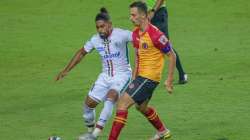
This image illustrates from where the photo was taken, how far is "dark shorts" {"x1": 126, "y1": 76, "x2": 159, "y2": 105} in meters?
12.0

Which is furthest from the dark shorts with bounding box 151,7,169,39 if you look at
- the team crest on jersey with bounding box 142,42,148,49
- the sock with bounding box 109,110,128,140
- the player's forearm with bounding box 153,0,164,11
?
the sock with bounding box 109,110,128,140

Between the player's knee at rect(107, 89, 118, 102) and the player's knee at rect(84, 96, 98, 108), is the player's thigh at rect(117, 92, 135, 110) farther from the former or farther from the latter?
the player's knee at rect(84, 96, 98, 108)

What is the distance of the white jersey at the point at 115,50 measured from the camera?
43.1 feet

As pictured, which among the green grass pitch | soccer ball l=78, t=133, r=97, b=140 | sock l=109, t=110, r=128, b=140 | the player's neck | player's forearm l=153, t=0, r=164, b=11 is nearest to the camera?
sock l=109, t=110, r=128, b=140

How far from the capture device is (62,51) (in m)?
23.2

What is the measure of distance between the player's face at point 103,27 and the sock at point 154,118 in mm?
1503

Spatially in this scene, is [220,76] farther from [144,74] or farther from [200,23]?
[200,23]

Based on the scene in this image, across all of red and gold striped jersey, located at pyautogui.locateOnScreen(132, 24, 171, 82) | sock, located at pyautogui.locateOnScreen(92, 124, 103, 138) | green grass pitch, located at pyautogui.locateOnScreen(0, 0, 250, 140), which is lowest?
green grass pitch, located at pyautogui.locateOnScreen(0, 0, 250, 140)

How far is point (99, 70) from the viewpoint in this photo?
20.2 m

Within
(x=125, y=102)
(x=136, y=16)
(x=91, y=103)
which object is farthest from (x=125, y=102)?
(x=91, y=103)

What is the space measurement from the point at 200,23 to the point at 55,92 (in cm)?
1111

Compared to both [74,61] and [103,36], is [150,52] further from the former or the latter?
[74,61]

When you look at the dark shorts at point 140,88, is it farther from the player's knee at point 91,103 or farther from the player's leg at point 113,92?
the player's knee at point 91,103

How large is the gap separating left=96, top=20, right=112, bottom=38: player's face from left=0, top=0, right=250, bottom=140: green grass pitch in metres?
1.65
